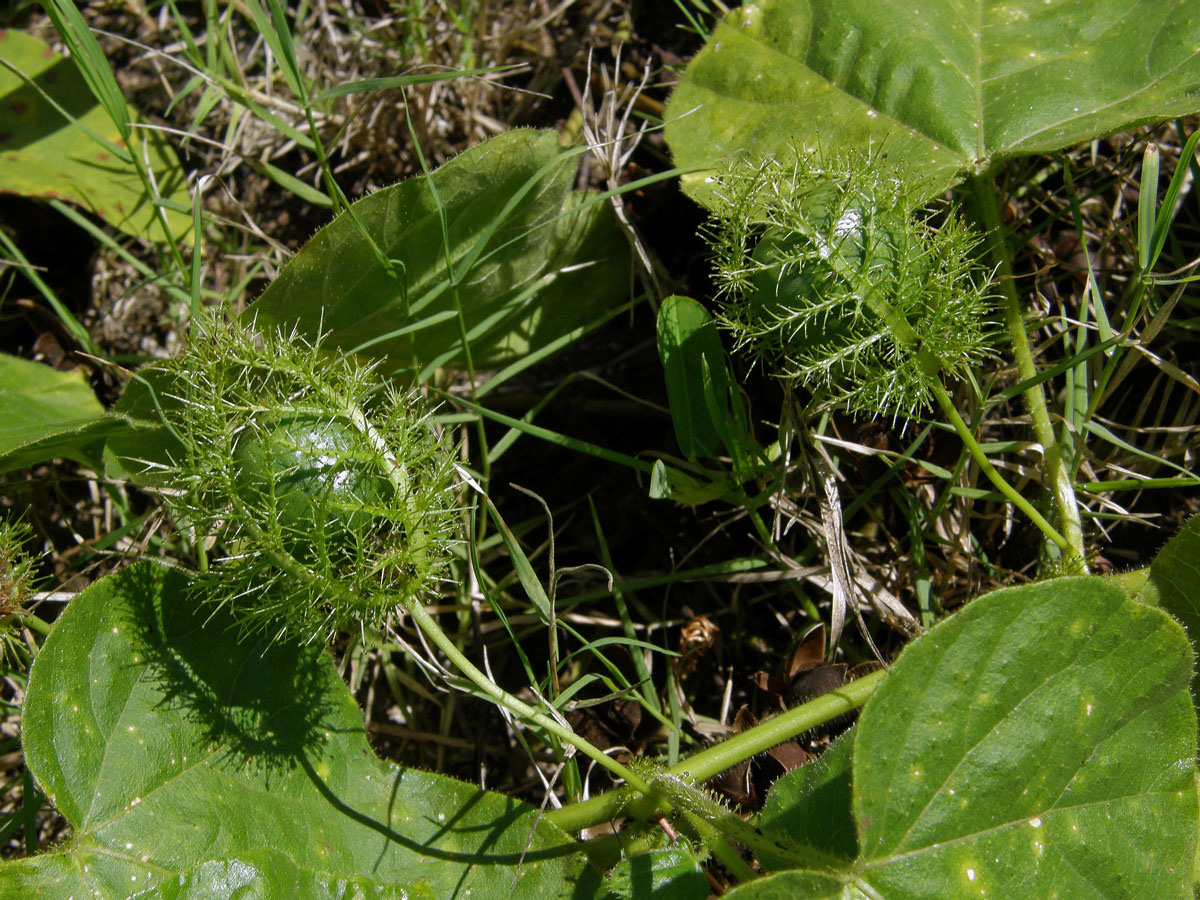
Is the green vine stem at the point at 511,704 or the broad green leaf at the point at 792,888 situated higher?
the green vine stem at the point at 511,704

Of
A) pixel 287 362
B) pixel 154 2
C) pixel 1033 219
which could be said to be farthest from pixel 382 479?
pixel 154 2

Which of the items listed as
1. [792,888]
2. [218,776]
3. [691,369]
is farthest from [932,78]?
[218,776]

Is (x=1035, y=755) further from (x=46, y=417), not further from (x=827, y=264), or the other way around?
(x=46, y=417)

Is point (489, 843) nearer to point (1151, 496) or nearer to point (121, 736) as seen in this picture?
point (121, 736)

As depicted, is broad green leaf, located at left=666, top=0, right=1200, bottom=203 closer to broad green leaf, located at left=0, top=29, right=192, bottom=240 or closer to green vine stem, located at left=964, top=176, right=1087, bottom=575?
green vine stem, located at left=964, top=176, right=1087, bottom=575

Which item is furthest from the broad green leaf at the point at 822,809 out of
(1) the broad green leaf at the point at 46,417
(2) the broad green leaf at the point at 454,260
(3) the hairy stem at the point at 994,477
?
(1) the broad green leaf at the point at 46,417

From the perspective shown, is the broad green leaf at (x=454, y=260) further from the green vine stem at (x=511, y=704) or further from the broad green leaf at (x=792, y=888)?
the broad green leaf at (x=792, y=888)
